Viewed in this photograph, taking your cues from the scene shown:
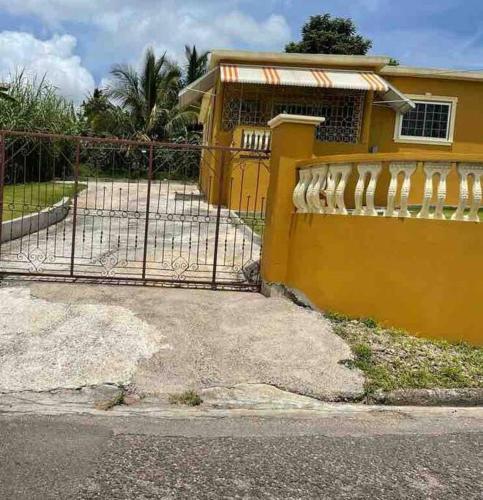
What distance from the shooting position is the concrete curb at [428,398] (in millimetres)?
4801

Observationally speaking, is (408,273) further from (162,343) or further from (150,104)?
(150,104)

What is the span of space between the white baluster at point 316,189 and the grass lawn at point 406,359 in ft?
4.18

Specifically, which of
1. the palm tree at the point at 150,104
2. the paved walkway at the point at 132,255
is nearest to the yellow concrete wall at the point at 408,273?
the paved walkway at the point at 132,255

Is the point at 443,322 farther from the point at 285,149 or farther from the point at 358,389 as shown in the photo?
the point at 285,149

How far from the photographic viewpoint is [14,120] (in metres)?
18.7

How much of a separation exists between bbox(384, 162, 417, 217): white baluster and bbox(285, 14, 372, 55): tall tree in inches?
1186

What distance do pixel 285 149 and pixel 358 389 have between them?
322 centimetres

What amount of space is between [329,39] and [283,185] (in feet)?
99.4

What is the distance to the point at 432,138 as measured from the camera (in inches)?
672

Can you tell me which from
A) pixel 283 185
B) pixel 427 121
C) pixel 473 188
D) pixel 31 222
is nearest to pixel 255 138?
pixel 427 121

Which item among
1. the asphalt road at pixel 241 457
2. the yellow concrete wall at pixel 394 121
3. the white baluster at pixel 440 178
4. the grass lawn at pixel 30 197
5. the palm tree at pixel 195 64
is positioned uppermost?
the palm tree at pixel 195 64

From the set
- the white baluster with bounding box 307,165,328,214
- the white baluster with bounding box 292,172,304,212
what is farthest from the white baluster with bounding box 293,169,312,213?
the white baluster with bounding box 307,165,328,214

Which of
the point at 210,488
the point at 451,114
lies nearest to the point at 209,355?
the point at 210,488

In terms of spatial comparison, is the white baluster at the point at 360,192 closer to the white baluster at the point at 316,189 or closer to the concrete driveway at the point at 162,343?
the white baluster at the point at 316,189
